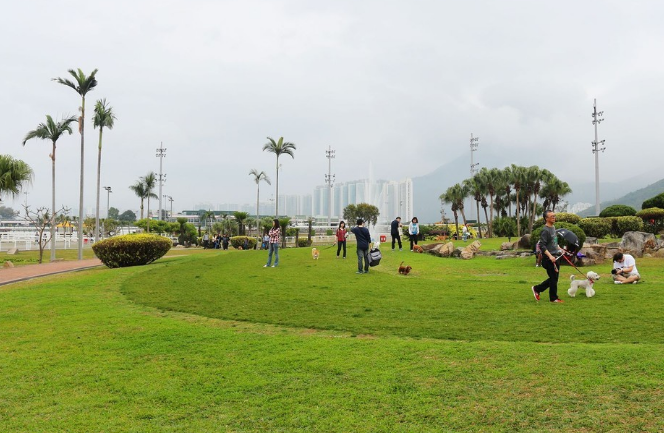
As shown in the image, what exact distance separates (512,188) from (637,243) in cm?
3281

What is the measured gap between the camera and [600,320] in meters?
7.10

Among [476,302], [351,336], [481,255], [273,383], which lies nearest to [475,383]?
[273,383]

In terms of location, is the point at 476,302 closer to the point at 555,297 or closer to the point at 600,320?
the point at 555,297

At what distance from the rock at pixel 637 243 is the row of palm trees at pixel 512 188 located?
80.6ft

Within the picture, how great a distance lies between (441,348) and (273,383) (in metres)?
2.18

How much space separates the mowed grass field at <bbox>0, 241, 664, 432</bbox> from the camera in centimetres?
397

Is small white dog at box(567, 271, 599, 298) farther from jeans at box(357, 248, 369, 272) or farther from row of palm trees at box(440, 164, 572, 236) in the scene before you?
row of palm trees at box(440, 164, 572, 236)

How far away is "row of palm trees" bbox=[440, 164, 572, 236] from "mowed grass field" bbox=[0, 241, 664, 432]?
37597 mm

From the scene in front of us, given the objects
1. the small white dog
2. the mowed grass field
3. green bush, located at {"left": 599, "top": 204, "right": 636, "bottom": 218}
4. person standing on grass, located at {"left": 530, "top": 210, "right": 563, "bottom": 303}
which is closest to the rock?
the mowed grass field

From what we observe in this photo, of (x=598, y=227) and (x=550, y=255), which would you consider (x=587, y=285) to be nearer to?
(x=550, y=255)

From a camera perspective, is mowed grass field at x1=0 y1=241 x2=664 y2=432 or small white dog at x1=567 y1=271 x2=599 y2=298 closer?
mowed grass field at x1=0 y1=241 x2=664 y2=432

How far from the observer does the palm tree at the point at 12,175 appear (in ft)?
90.7

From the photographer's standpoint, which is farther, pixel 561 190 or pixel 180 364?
pixel 561 190

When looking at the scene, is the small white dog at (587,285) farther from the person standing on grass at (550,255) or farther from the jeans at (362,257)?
the jeans at (362,257)
